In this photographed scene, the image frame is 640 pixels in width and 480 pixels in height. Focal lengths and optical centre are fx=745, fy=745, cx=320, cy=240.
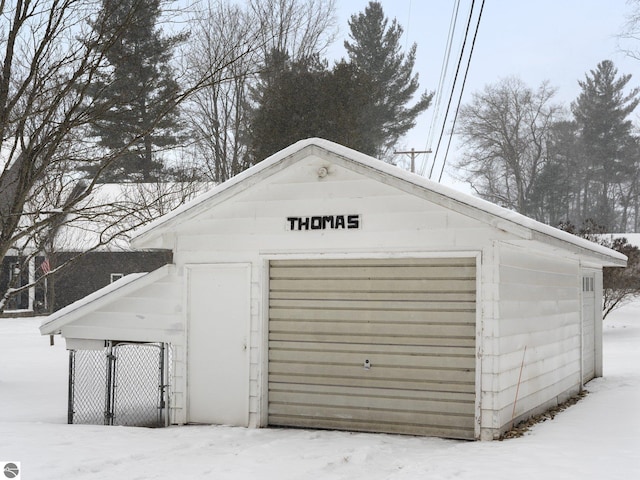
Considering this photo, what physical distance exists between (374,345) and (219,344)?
217cm

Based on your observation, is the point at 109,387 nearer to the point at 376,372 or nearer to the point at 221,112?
the point at 376,372

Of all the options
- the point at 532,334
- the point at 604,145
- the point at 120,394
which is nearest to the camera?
the point at 532,334

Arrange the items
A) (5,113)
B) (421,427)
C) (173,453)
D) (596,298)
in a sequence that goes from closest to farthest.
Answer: (173,453), (421,427), (5,113), (596,298)

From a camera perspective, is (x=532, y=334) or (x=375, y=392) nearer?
(x=375, y=392)

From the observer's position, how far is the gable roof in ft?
28.7

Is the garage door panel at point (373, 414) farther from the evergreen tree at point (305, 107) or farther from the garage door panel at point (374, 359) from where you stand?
the evergreen tree at point (305, 107)

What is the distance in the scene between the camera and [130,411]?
11.3m

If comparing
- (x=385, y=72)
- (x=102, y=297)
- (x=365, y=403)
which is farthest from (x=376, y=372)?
(x=385, y=72)

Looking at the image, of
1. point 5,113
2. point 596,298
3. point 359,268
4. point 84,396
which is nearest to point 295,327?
point 359,268

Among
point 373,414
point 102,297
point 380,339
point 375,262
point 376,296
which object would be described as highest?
point 375,262

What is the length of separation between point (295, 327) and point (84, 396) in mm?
4027

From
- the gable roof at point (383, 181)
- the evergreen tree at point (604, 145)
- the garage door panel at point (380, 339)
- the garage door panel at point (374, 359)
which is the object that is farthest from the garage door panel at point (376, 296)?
the evergreen tree at point (604, 145)

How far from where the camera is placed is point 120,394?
39.8ft

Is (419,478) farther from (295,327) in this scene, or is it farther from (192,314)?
(192,314)
